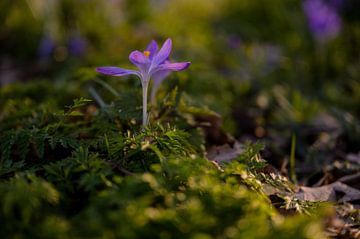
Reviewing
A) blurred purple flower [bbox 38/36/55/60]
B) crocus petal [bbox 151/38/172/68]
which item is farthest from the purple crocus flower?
blurred purple flower [bbox 38/36/55/60]

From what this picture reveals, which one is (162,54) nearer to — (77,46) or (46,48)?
(77,46)

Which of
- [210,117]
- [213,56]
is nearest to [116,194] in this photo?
[210,117]

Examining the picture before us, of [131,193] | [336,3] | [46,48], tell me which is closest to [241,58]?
[336,3]

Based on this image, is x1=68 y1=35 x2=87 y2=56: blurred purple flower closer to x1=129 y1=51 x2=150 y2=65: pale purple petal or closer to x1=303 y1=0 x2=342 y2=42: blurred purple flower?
x1=303 y1=0 x2=342 y2=42: blurred purple flower

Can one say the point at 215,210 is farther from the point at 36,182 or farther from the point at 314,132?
the point at 314,132

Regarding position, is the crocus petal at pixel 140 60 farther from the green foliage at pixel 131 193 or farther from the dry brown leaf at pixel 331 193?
the dry brown leaf at pixel 331 193

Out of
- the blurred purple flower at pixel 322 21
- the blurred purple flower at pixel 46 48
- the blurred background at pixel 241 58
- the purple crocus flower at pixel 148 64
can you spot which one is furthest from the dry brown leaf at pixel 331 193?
the blurred purple flower at pixel 46 48

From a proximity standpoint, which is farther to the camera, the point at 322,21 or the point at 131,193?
the point at 322,21

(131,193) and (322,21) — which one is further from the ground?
(322,21)
